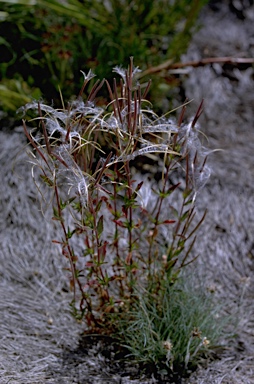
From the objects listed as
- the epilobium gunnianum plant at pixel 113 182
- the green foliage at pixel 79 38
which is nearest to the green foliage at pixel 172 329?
the epilobium gunnianum plant at pixel 113 182

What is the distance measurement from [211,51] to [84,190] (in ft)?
6.52

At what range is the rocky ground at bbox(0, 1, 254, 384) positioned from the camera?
1.53 m

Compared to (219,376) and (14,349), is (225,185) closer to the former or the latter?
(219,376)

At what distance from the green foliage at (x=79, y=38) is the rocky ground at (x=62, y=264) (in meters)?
0.23

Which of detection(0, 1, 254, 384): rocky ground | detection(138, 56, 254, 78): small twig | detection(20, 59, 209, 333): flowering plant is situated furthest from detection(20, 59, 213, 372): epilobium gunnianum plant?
detection(138, 56, 254, 78): small twig

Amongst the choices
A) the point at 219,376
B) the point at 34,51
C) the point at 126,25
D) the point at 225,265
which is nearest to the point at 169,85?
the point at 126,25

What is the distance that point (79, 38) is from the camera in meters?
2.58

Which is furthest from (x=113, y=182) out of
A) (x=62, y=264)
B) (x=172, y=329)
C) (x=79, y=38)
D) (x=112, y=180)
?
(x=79, y=38)

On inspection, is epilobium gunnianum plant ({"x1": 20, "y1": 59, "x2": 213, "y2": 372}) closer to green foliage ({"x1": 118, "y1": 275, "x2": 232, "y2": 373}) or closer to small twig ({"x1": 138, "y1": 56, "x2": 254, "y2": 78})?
green foliage ({"x1": 118, "y1": 275, "x2": 232, "y2": 373})

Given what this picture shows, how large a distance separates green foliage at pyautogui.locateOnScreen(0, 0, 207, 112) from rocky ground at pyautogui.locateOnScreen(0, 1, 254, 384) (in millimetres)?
233

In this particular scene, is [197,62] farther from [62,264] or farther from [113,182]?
[113,182]

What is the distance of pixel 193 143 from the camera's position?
1.37 metres

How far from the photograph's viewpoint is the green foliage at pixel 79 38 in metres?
2.49

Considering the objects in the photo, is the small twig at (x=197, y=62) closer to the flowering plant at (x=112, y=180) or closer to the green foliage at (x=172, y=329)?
the flowering plant at (x=112, y=180)
